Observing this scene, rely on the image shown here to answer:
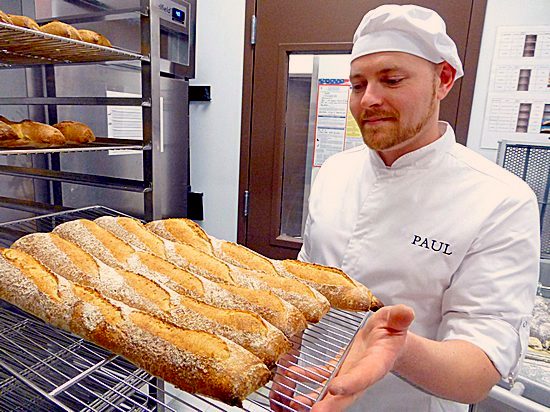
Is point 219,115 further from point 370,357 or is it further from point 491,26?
point 370,357

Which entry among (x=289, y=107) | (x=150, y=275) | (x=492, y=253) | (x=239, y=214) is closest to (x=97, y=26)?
(x=289, y=107)

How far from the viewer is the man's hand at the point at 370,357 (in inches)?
19.4

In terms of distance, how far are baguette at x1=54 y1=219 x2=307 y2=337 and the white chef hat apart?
2.26 feet

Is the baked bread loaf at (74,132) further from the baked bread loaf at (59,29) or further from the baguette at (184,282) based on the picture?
the baguette at (184,282)

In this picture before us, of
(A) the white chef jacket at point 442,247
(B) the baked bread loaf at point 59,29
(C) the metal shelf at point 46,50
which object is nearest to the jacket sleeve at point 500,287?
(A) the white chef jacket at point 442,247

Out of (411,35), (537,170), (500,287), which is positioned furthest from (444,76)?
(537,170)

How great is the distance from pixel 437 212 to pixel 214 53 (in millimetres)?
1696

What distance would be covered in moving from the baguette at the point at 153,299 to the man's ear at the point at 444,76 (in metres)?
0.79

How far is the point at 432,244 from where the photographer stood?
974 mm

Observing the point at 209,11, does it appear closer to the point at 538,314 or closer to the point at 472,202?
the point at 472,202

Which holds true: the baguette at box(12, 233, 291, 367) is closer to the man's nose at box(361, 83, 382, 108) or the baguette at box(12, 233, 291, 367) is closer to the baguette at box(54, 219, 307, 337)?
the baguette at box(54, 219, 307, 337)

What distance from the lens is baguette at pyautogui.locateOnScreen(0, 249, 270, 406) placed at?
479mm

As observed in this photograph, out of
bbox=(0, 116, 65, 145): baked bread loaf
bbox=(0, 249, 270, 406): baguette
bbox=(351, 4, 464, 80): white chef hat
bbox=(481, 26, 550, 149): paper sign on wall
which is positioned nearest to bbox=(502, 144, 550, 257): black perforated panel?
bbox=(481, 26, 550, 149): paper sign on wall

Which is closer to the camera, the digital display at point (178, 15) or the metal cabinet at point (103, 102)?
the metal cabinet at point (103, 102)
